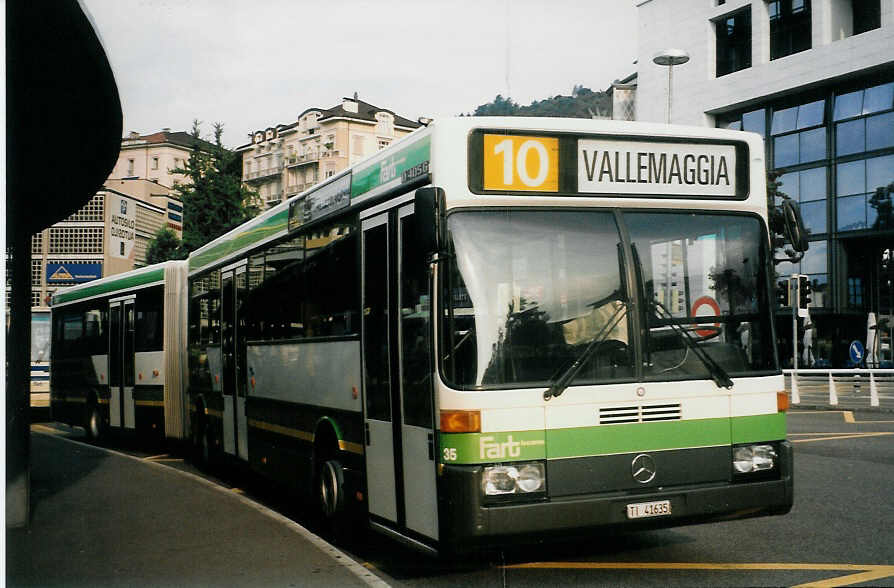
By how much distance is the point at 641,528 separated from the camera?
6.29m

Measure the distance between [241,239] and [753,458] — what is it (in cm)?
686

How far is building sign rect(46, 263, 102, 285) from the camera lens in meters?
26.5

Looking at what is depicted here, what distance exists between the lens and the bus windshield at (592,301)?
6.14m

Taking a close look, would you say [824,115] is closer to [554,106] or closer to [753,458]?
[554,106]

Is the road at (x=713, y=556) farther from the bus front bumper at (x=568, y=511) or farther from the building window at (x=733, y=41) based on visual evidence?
the building window at (x=733, y=41)

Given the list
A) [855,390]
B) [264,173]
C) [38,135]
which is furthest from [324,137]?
[855,390]

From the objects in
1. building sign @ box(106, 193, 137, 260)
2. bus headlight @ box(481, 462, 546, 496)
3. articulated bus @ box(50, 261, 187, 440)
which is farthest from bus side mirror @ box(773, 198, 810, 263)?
building sign @ box(106, 193, 137, 260)

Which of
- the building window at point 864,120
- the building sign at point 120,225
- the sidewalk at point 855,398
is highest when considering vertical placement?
the building window at point 864,120

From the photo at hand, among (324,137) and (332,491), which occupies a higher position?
(324,137)

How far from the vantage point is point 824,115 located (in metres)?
42.2

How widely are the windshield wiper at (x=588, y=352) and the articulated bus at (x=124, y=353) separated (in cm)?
1009

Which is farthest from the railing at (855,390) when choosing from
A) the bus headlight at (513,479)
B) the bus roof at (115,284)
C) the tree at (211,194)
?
the bus headlight at (513,479)

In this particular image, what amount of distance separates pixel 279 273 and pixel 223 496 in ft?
7.44

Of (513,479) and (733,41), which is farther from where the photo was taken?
(733,41)
